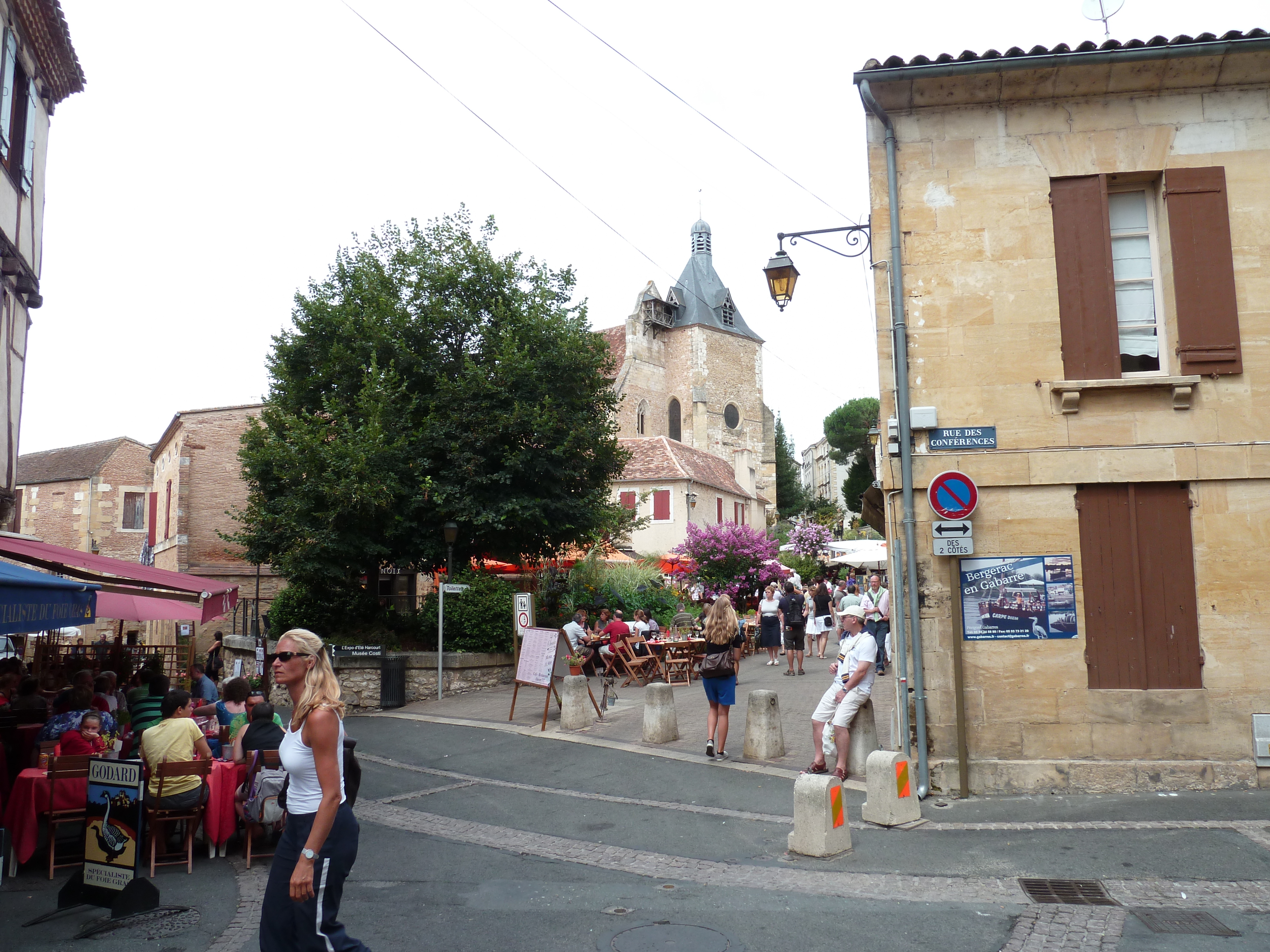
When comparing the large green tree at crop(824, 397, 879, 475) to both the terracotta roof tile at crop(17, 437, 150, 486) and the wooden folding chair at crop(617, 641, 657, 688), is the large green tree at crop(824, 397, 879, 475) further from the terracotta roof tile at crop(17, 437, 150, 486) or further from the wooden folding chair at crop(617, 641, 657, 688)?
the wooden folding chair at crop(617, 641, 657, 688)

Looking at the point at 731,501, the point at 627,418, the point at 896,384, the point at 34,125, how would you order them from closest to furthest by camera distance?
1. the point at 896,384
2. the point at 34,125
3. the point at 731,501
4. the point at 627,418

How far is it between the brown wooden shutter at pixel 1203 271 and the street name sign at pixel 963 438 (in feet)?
5.84

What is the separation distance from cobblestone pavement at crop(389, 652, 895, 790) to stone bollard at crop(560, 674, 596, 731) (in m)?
0.15

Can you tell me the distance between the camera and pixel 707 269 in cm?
6750

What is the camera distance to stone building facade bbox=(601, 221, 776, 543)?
2325 inches

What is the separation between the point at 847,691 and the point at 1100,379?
363 centimetres

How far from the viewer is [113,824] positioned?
611cm

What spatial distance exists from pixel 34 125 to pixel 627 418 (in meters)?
45.3

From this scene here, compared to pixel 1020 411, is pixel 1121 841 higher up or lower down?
lower down

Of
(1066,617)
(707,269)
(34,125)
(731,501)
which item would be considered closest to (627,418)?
(731,501)

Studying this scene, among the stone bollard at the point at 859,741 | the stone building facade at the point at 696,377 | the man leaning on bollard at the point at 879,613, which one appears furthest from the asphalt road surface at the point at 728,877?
the stone building facade at the point at 696,377

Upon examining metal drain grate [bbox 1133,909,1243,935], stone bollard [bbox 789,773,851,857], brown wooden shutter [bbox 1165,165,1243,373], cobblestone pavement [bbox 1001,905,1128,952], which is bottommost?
cobblestone pavement [bbox 1001,905,1128,952]

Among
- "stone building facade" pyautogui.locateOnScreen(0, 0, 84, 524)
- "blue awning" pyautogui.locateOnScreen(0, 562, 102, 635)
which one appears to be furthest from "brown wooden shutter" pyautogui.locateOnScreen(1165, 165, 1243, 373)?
"stone building facade" pyautogui.locateOnScreen(0, 0, 84, 524)

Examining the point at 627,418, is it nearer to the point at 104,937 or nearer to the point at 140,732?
the point at 140,732
